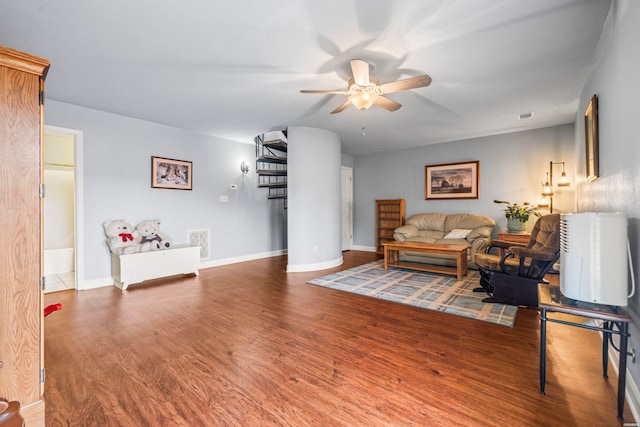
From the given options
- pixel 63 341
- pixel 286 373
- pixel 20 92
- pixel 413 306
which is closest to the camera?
pixel 20 92

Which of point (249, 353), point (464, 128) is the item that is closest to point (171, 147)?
point (249, 353)

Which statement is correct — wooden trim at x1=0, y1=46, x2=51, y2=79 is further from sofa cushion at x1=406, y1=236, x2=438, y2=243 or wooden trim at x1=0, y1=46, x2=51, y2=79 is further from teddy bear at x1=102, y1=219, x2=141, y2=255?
sofa cushion at x1=406, y1=236, x2=438, y2=243

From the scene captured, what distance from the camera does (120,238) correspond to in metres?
4.14

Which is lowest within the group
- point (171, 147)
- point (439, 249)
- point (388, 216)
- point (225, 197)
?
point (439, 249)

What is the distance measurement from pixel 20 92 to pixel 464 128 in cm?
560

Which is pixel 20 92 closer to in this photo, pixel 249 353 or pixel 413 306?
pixel 249 353

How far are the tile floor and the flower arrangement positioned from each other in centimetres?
721

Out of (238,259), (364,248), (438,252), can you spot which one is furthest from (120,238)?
(364,248)

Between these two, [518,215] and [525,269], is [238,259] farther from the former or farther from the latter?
[518,215]

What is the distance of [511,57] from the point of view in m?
2.67

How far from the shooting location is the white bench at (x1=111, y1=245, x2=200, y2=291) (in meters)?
3.99

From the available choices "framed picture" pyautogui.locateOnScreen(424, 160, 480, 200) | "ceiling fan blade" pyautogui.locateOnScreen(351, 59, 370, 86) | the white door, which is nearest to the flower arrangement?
"framed picture" pyautogui.locateOnScreen(424, 160, 480, 200)

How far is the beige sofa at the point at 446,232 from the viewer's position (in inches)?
195

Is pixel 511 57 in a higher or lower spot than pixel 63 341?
higher
